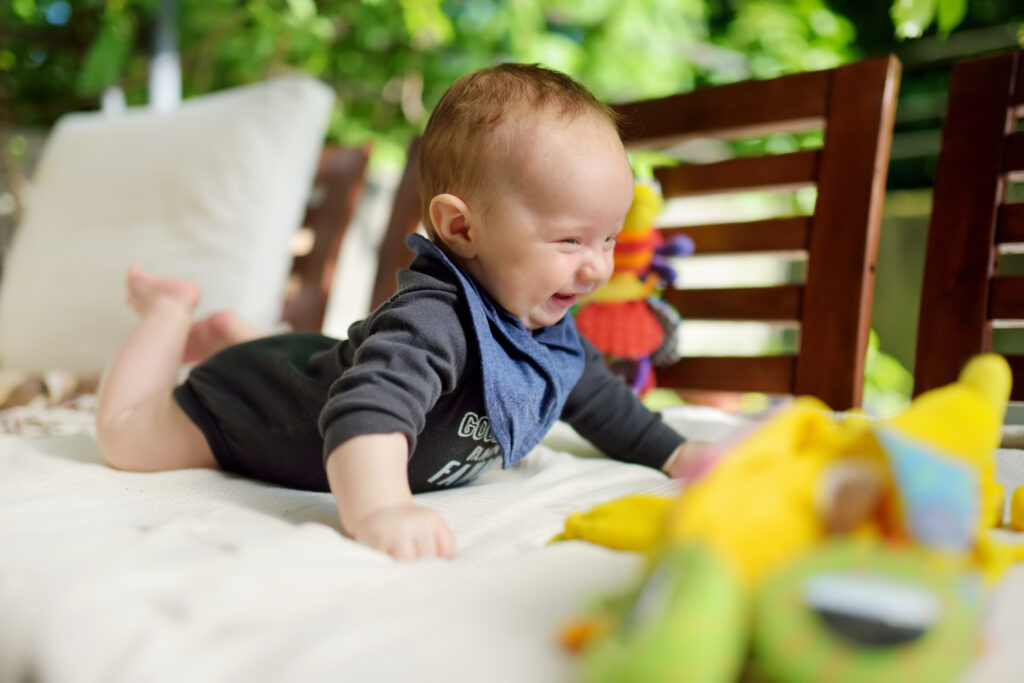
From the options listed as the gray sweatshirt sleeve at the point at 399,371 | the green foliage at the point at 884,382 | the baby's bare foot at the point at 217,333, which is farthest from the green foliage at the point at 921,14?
the green foliage at the point at 884,382

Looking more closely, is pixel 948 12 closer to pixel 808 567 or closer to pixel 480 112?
pixel 480 112

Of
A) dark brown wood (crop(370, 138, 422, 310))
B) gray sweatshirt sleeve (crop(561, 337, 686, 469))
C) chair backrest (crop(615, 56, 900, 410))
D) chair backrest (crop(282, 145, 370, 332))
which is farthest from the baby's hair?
chair backrest (crop(282, 145, 370, 332))

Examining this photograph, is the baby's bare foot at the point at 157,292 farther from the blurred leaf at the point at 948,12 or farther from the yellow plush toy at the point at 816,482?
the blurred leaf at the point at 948,12

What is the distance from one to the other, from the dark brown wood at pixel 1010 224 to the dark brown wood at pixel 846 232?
15 cm

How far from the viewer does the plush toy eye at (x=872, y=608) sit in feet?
1.05

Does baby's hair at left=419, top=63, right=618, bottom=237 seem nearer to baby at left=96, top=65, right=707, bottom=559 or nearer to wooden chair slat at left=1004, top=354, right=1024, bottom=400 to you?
baby at left=96, top=65, right=707, bottom=559

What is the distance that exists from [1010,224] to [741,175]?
1.39 ft

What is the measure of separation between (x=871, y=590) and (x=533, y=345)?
52cm

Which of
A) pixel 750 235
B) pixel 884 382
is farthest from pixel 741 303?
pixel 884 382

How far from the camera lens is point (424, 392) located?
0.67m

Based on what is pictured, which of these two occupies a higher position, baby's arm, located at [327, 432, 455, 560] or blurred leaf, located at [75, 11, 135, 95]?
blurred leaf, located at [75, 11, 135, 95]

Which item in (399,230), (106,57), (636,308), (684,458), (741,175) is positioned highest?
(106,57)

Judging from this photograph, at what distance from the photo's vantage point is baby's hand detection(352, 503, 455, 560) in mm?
547

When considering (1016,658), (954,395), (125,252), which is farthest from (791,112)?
(125,252)
